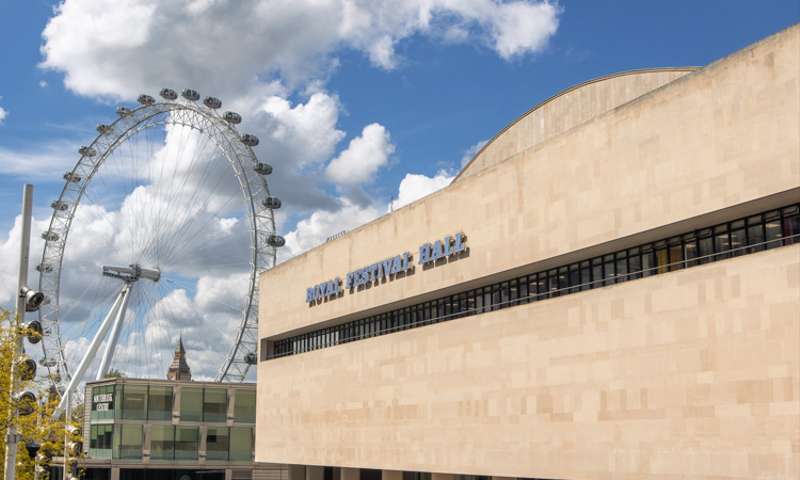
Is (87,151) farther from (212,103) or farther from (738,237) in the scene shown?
(738,237)

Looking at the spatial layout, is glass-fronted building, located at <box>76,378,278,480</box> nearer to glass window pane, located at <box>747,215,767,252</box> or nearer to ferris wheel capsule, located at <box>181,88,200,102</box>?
ferris wheel capsule, located at <box>181,88,200,102</box>

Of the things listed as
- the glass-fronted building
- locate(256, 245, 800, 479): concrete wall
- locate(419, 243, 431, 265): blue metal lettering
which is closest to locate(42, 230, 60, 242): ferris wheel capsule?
the glass-fronted building

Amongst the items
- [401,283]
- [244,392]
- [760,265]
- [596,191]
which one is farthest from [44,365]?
[760,265]

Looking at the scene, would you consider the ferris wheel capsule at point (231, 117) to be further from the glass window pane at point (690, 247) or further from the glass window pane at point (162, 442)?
the glass window pane at point (690, 247)

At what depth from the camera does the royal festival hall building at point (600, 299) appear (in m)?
30.8

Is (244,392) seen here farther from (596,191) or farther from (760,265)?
(760,265)

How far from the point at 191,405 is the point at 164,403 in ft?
7.72

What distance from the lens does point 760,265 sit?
30.6 meters

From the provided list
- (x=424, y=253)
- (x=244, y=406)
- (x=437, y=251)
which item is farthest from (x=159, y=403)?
(x=437, y=251)

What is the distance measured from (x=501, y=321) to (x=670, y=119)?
12.5 m

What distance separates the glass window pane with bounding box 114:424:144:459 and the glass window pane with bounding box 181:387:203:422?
410 cm

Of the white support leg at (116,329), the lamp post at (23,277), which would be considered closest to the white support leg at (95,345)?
the white support leg at (116,329)

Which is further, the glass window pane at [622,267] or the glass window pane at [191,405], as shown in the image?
the glass window pane at [191,405]

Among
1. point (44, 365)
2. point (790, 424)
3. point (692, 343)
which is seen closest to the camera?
→ point (790, 424)
